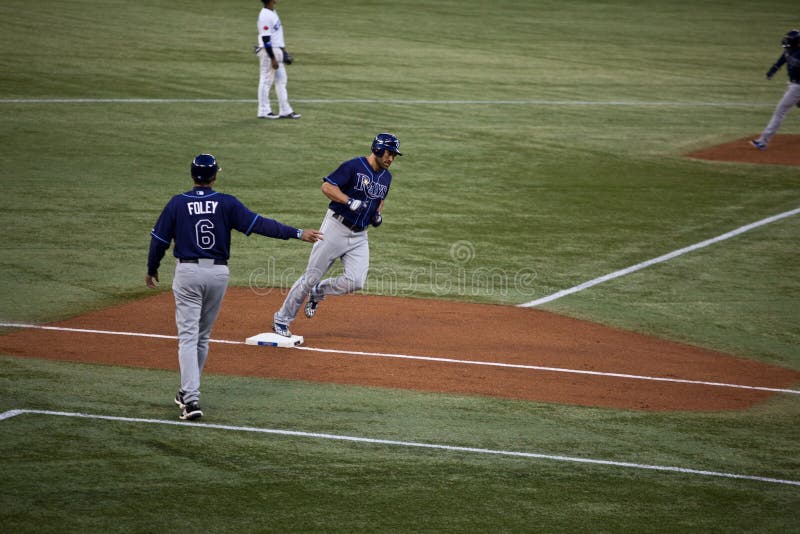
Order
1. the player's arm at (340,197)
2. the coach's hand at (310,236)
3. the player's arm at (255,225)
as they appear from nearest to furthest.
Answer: the player's arm at (255,225)
the coach's hand at (310,236)
the player's arm at (340,197)

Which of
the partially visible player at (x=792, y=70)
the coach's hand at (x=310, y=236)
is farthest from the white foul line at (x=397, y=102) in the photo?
the coach's hand at (x=310, y=236)

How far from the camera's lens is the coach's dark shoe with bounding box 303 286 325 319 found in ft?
36.3

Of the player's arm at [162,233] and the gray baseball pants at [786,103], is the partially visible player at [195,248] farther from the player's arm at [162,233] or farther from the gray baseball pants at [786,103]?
the gray baseball pants at [786,103]

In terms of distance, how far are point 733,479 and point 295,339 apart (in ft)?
15.1

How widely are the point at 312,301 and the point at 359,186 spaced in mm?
1471

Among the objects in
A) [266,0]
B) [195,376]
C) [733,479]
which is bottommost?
[733,479]

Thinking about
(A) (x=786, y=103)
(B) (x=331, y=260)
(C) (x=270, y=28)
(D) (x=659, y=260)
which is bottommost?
(D) (x=659, y=260)

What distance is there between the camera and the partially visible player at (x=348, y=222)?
10.4 metres

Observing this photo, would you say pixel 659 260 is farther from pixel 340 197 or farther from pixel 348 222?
pixel 340 197

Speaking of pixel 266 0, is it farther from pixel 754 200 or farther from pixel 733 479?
pixel 733 479

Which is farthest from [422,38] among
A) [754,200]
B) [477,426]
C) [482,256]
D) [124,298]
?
[477,426]

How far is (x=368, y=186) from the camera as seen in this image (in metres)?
10.5

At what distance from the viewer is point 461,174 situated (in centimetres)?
1977

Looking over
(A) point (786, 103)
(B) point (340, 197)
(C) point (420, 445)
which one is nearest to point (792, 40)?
(A) point (786, 103)
